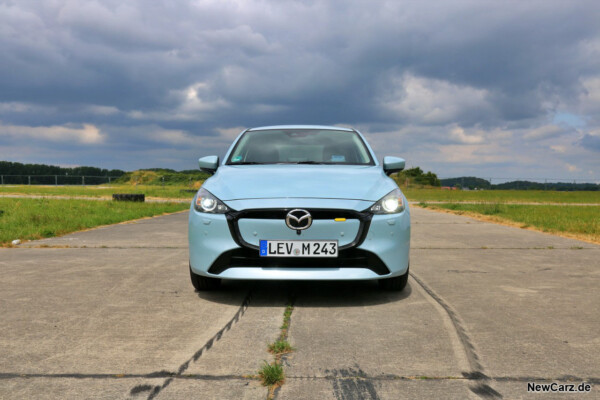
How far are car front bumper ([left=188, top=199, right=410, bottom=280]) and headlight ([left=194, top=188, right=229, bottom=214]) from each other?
5 cm

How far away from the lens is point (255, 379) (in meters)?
2.30

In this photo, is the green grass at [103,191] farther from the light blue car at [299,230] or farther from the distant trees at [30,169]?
the distant trees at [30,169]

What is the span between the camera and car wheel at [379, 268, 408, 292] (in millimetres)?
4086

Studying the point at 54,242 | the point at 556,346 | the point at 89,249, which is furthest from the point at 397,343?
the point at 54,242

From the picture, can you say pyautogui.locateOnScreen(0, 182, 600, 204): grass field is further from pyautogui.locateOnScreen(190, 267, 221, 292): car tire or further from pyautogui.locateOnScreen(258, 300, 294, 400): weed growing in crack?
pyautogui.locateOnScreen(258, 300, 294, 400): weed growing in crack

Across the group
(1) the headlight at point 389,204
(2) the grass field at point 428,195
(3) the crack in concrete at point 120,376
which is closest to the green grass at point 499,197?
(2) the grass field at point 428,195

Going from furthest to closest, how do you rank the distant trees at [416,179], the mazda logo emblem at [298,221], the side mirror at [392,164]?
1. the distant trees at [416,179]
2. the side mirror at [392,164]
3. the mazda logo emblem at [298,221]

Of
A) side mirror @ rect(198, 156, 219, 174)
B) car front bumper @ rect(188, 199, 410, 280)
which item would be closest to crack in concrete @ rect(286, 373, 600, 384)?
car front bumper @ rect(188, 199, 410, 280)

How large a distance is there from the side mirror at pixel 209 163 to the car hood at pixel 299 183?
14.9 inches

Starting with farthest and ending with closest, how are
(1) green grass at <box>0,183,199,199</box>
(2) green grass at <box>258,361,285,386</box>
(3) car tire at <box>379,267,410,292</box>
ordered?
(1) green grass at <box>0,183,199,199</box> < (3) car tire at <box>379,267,410,292</box> < (2) green grass at <box>258,361,285,386</box>

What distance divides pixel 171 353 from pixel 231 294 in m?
1.50

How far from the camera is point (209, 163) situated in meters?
4.95

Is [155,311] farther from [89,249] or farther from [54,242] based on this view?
[54,242]

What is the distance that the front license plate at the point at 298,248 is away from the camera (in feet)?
11.7
